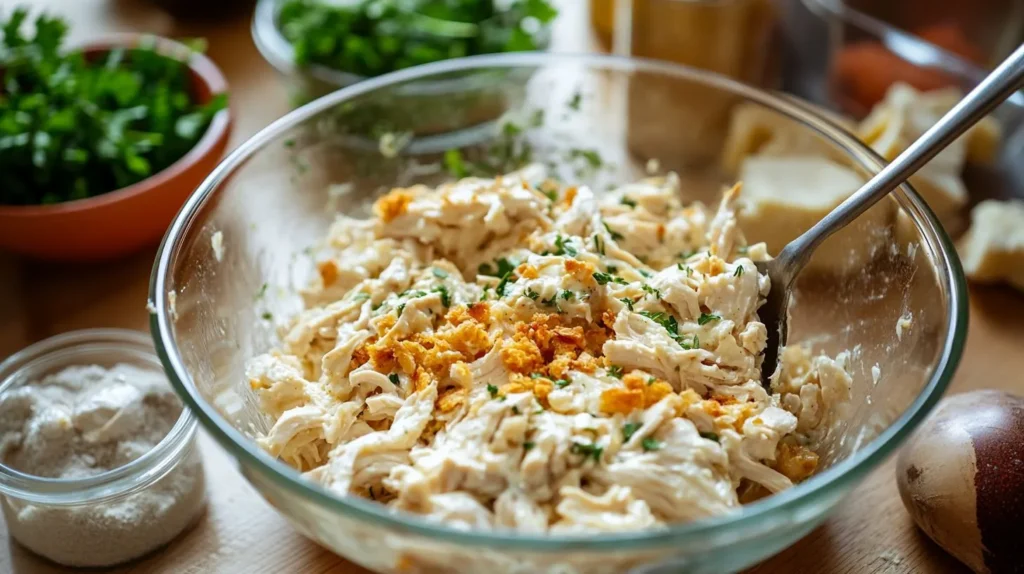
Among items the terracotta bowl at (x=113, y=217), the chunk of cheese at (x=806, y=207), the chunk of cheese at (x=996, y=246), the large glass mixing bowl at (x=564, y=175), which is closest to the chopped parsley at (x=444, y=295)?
the large glass mixing bowl at (x=564, y=175)

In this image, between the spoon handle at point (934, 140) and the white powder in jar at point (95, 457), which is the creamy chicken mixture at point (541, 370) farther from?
the white powder in jar at point (95, 457)

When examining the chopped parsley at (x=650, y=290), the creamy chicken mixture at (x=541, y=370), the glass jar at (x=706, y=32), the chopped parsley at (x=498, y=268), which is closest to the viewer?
the creamy chicken mixture at (x=541, y=370)

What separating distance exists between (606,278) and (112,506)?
1.05 meters

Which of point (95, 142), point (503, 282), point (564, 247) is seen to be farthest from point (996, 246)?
point (95, 142)

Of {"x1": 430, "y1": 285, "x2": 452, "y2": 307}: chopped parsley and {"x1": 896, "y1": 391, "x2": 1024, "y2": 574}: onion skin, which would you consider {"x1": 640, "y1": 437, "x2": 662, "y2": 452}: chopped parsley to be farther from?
{"x1": 896, "y1": 391, "x2": 1024, "y2": 574}: onion skin

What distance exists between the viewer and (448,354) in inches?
65.0

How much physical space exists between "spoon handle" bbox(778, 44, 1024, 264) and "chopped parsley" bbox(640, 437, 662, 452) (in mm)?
554

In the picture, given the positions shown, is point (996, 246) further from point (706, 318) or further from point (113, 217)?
point (113, 217)

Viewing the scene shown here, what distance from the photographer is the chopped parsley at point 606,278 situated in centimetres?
175

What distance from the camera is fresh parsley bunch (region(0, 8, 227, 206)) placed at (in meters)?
2.43

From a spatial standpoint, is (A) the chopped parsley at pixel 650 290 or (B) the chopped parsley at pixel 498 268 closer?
(A) the chopped parsley at pixel 650 290

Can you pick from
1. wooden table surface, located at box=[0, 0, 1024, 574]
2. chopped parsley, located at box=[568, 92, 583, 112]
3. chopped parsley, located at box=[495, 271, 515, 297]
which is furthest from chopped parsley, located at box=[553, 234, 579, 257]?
wooden table surface, located at box=[0, 0, 1024, 574]

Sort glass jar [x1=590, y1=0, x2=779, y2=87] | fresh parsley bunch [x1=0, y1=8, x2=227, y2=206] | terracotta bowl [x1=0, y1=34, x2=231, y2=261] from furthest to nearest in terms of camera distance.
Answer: glass jar [x1=590, y1=0, x2=779, y2=87] < fresh parsley bunch [x1=0, y1=8, x2=227, y2=206] < terracotta bowl [x1=0, y1=34, x2=231, y2=261]

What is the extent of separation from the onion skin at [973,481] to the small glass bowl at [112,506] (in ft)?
4.72
